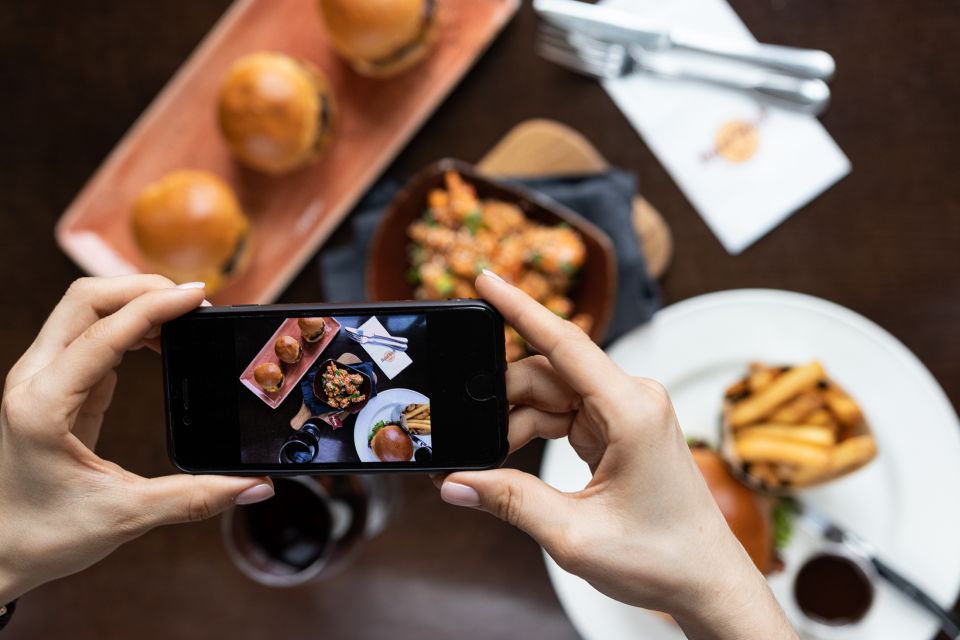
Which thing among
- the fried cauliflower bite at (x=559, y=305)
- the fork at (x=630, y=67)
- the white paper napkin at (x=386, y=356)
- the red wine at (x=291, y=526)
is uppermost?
the fork at (x=630, y=67)

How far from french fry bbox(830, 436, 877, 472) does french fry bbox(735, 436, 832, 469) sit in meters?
0.01

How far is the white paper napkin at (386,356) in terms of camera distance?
0.83m

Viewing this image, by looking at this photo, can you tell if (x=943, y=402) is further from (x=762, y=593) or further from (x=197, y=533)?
(x=197, y=533)

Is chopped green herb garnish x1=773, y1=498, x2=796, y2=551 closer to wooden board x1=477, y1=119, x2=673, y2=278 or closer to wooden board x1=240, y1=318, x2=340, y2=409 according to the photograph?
wooden board x1=477, y1=119, x2=673, y2=278

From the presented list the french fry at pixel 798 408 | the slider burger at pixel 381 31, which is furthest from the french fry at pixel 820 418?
the slider burger at pixel 381 31

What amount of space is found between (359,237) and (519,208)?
28cm

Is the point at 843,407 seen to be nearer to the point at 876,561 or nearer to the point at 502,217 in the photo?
the point at 876,561

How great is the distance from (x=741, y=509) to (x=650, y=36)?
2.63 ft

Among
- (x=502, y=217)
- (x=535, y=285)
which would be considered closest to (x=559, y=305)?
(x=535, y=285)

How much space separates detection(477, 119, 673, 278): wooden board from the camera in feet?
4.30

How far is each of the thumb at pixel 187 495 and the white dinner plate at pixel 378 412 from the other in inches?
4.8

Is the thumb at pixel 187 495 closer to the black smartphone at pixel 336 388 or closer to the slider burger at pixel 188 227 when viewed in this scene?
the black smartphone at pixel 336 388

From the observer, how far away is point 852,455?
1143 millimetres

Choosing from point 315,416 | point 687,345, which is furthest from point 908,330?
point 315,416
